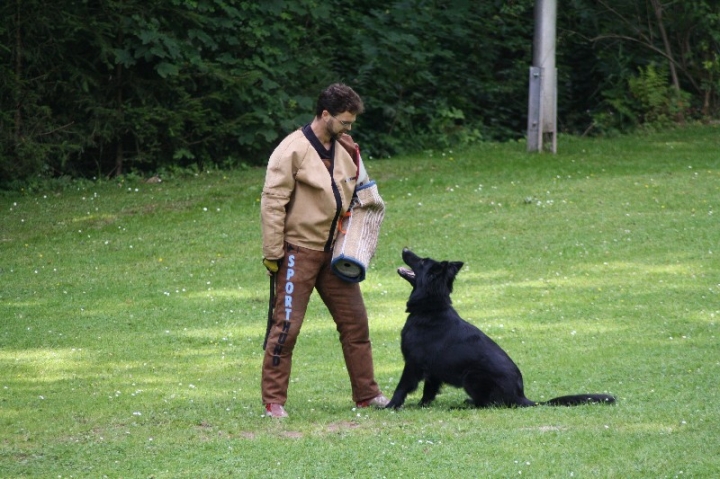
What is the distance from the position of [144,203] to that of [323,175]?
987 cm

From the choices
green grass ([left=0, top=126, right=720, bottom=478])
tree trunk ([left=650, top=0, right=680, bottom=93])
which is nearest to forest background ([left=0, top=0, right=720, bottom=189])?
tree trunk ([left=650, top=0, right=680, bottom=93])

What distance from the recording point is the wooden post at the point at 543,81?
17.9 meters

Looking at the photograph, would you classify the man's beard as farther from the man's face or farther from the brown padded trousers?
the brown padded trousers

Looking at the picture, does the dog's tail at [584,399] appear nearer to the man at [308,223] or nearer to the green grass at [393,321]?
the green grass at [393,321]

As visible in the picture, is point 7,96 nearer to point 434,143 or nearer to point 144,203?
point 144,203

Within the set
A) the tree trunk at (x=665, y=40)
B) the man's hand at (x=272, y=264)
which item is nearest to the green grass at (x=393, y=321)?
the man's hand at (x=272, y=264)

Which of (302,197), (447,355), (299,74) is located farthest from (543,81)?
(302,197)

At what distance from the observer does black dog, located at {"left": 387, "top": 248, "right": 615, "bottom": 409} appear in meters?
7.08

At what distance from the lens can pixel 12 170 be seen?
657 inches

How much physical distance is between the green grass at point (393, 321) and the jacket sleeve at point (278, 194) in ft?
3.88

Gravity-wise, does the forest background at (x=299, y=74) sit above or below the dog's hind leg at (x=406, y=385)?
above

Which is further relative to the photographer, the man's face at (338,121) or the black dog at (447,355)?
the black dog at (447,355)

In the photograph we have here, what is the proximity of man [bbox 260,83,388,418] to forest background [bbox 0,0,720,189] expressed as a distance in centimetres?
1077

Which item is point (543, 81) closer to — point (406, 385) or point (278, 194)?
point (406, 385)
